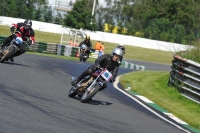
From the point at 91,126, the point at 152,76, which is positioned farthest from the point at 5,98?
the point at 152,76

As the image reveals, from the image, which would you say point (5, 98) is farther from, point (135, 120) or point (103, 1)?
point (103, 1)

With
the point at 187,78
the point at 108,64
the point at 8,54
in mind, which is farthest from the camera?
the point at 8,54

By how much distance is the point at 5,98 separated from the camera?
37.8ft

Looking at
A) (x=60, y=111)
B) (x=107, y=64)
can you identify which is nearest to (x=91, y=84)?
(x=107, y=64)

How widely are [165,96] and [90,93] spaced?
4.96m

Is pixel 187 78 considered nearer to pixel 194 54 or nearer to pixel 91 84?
pixel 194 54

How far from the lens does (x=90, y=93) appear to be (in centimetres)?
1335

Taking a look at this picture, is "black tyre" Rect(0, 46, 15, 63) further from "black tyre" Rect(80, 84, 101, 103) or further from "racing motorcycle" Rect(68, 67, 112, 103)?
"black tyre" Rect(80, 84, 101, 103)

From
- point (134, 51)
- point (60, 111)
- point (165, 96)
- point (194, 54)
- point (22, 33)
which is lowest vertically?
point (134, 51)

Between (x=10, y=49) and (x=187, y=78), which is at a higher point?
(x=10, y=49)

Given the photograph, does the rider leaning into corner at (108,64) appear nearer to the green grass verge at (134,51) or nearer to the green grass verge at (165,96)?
the green grass verge at (165,96)

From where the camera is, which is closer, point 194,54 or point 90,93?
point 90,93

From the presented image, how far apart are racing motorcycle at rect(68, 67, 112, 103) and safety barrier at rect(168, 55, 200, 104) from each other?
3.81 m

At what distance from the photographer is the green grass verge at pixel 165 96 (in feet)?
47.7
